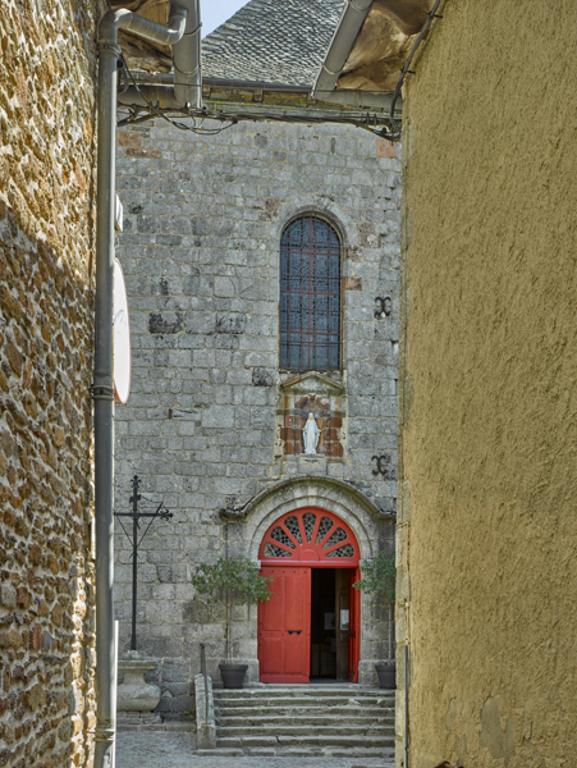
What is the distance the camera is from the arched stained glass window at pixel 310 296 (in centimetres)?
1755

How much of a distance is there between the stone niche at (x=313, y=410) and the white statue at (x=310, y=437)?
0.19ft

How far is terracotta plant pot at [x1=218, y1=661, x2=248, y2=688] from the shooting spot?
52.6 feet

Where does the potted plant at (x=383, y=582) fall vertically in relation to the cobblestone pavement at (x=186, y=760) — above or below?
above

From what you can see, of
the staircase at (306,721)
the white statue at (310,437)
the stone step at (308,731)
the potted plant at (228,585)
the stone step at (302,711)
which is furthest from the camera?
the white statue at (310,437)

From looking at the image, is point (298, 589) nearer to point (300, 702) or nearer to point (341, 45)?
point (300, 702)

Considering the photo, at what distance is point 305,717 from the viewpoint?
15.1 meters

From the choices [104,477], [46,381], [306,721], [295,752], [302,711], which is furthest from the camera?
[302,711]

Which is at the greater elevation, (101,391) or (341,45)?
(341,45)

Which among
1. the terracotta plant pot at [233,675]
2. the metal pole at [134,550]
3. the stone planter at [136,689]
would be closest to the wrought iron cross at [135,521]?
the metal pole at [134,550]

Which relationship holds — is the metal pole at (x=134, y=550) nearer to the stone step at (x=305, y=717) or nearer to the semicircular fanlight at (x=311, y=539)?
the stone step at (x=305, y=717)

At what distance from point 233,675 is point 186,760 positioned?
8.16ft

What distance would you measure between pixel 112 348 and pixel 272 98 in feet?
35.8

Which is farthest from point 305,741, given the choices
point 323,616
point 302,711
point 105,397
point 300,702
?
point 105,397

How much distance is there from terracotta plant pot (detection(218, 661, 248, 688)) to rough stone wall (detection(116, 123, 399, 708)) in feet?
1.11
